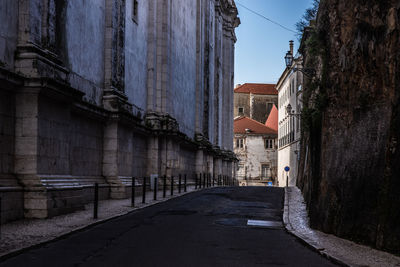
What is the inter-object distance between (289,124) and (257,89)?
35.2m

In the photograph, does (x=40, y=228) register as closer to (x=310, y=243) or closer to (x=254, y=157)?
(x=310, y=243)

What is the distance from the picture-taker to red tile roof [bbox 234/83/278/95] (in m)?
95.7

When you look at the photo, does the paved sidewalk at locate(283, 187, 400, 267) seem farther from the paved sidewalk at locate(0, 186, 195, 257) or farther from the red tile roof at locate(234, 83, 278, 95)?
the red tile roof at locate(234, 83, 278, 95)

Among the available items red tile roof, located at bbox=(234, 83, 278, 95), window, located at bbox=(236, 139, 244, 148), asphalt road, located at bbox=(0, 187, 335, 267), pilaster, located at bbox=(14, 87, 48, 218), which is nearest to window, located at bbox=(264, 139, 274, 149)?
window, located at bbox=(236, 139, 244, 148)

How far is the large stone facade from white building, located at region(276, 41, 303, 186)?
1827 centimetres

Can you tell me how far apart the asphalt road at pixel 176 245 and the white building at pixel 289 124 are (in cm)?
4074

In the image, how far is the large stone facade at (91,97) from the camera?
11820 mm

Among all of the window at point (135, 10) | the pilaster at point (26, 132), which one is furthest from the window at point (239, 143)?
the pilaster at point (26, 132)

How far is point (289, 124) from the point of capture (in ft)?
205

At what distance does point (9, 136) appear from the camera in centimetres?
1168

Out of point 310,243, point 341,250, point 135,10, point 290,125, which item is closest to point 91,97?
point 135,10

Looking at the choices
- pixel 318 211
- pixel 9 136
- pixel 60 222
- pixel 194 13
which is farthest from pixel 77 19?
pixel 194 13

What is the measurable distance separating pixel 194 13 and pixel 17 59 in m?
28.1

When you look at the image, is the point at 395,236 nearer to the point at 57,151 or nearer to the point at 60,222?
the point at 60,222
